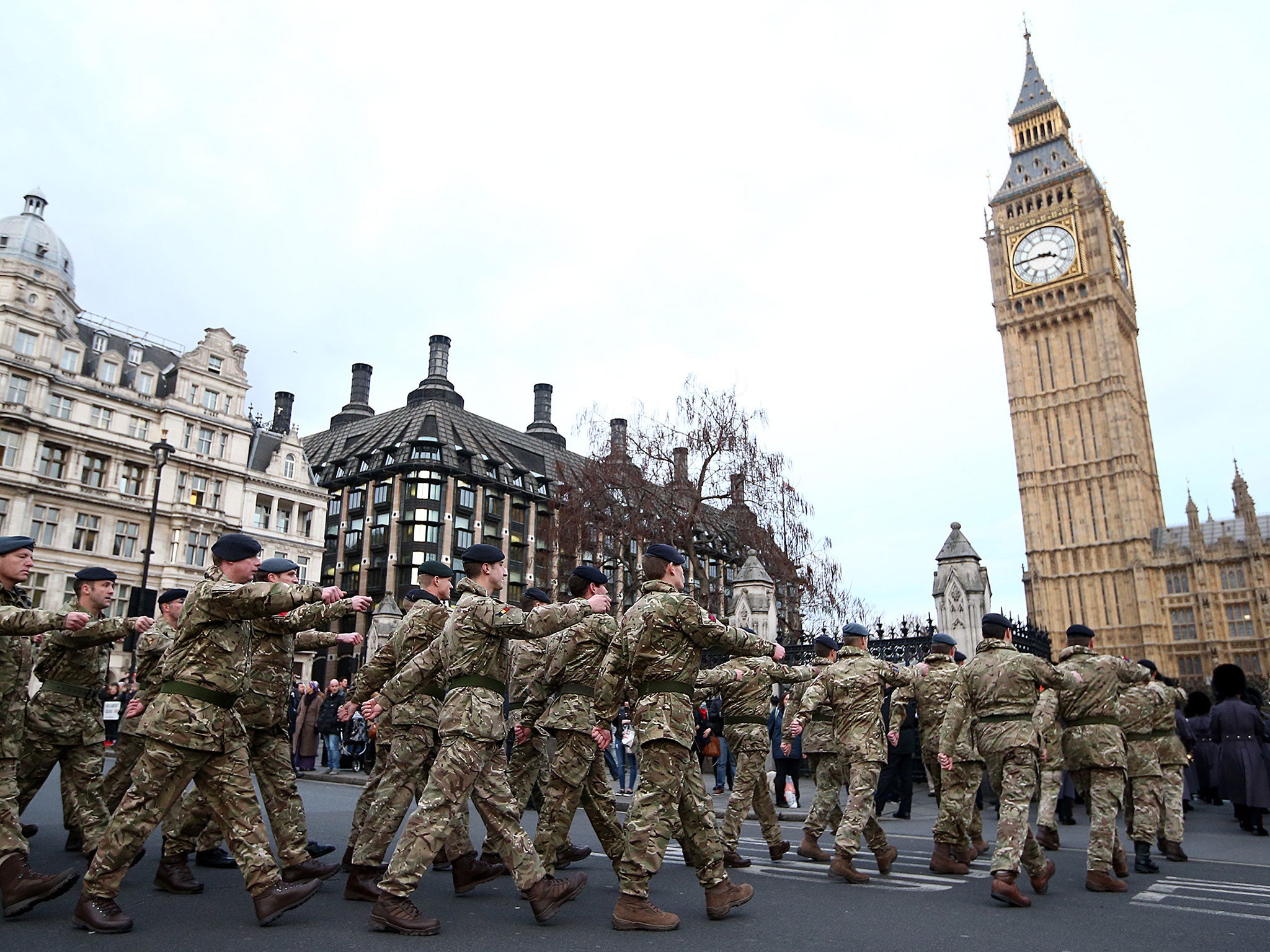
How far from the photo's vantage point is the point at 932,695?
32.2 ft

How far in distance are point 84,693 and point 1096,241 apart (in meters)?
85.6

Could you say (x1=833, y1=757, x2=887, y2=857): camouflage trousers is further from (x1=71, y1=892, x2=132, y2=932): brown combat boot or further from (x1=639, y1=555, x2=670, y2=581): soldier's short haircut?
(x1=71, y1=892, x2=132, y2=932): brown combat boot

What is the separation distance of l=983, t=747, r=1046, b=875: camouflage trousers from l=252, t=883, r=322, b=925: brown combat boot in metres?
4.64

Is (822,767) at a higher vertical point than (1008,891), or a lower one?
higher

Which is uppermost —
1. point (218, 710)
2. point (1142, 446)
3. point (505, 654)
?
point (1142, 446)

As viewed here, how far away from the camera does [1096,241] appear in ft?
249

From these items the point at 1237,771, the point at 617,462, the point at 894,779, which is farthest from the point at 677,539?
the point at 1237,771

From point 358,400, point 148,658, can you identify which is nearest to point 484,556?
point 148,658

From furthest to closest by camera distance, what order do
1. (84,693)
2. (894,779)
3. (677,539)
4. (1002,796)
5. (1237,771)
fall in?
(677,539)
(894,779)
(1237,771)
(84,693)
(1002,796)

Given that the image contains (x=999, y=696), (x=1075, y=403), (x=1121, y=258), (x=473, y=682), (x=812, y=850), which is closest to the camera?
(x=473, y=682)

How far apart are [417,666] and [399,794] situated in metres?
0.88

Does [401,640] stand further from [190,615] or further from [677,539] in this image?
[677,539]

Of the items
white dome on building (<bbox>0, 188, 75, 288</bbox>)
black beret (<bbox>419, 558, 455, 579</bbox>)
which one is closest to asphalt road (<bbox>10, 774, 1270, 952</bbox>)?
black beret (<bbox>419, 558, 455, 579</bbox>)

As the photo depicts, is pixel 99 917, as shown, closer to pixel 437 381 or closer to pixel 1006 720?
pixel 1006 720
